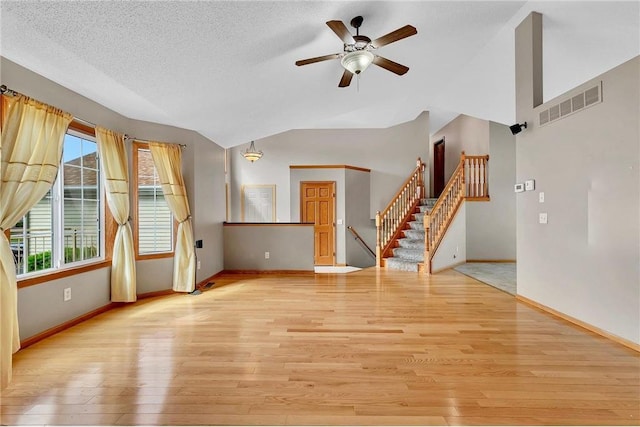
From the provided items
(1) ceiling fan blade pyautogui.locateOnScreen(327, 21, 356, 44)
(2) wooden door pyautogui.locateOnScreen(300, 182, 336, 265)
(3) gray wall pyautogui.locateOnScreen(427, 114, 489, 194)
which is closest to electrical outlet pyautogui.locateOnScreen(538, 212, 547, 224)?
(1) ceiling fan blade pyautogui.locateOnScreen(327, 21, 356, 44)

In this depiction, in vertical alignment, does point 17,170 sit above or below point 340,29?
below

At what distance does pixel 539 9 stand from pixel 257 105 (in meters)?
3.59

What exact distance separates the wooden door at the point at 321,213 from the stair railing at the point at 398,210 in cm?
134

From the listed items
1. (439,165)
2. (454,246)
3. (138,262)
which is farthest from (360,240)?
(138,262)

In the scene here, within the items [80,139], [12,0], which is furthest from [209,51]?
[80,139]

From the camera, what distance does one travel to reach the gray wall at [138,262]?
9.20ft

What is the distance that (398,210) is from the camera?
24.6 feet

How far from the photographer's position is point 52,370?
7.57 ft

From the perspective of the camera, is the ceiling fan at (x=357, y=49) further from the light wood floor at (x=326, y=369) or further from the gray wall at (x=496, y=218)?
the gray wall at (x=496, y=218)

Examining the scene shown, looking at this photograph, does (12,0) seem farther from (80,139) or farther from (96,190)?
(96,190)

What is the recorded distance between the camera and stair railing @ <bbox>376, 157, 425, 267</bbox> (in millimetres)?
6750

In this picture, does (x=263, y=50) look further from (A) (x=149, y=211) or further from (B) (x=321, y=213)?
(B) (x=321, y=213)

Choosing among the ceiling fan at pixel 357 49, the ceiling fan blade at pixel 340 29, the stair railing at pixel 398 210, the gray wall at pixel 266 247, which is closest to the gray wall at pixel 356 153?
the stair railing at pixel 398 210

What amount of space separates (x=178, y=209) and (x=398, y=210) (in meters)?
5.10
